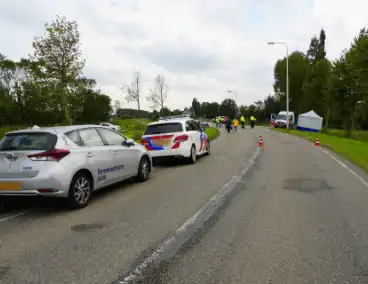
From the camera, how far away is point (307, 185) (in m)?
9.21

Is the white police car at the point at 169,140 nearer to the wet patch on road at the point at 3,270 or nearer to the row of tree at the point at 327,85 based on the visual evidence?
the wet patch on road at the point at 3,270

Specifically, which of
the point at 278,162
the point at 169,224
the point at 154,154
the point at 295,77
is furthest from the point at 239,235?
the point at 295,77

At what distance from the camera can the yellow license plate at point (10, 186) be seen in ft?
21.5

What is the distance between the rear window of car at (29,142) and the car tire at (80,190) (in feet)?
2.48

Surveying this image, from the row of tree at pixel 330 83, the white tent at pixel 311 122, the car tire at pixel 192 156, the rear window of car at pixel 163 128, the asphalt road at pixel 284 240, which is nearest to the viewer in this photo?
the asphalt road at pixel 284 240

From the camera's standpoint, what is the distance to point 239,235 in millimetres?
5297

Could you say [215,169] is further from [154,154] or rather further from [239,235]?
[239,235]

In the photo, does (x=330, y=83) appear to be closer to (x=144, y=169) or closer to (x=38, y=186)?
(x=144, y=169)

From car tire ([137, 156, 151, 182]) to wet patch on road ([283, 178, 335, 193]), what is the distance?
353 cm

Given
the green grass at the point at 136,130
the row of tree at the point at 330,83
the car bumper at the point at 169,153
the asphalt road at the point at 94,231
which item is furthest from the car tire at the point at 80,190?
the row of tree at the point at 330,83

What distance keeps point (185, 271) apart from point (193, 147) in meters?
9.79

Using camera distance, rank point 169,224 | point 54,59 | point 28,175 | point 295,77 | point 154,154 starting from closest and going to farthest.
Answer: point 169,224 < point 28,175 < point 154,154 < point 54,59 < point 295,77

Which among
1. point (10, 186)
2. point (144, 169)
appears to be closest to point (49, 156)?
point (10, 186)

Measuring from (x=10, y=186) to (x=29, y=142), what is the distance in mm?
850
